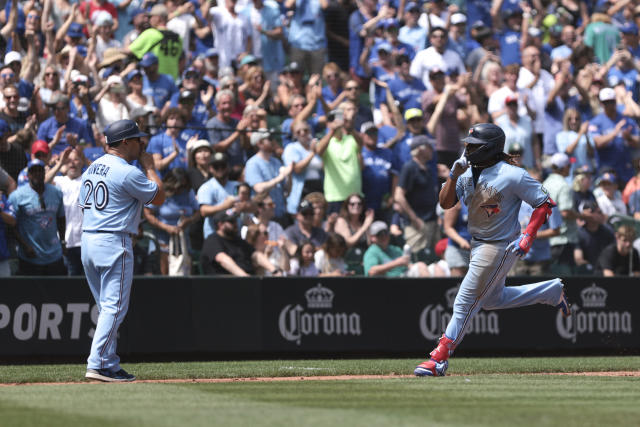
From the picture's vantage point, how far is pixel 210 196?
1471 centimetres

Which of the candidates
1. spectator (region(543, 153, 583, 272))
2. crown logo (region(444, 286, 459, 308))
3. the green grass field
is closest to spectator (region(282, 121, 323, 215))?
crown logo (region(444, 286, 459, 308))

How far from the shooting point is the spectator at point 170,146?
50.0ft

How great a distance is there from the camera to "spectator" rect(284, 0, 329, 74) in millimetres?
19531

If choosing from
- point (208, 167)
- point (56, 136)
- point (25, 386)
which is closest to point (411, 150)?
point (208, 167)

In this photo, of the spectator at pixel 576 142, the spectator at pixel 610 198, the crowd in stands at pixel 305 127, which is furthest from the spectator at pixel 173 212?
the spectator at pixel 576 142

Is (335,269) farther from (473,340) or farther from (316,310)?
(473,340)

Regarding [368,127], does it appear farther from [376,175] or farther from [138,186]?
[138,186]

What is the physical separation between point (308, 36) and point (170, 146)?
4918mm

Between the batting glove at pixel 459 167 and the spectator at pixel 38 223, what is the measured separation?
548 cm

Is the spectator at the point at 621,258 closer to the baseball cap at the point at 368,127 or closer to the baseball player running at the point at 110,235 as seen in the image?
the baseball cap at the point at 368,127

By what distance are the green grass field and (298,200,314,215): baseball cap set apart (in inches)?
144

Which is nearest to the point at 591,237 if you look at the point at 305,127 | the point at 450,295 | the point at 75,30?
the point at 450,295

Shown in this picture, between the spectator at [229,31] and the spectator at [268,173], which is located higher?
the spectator at [229,31]

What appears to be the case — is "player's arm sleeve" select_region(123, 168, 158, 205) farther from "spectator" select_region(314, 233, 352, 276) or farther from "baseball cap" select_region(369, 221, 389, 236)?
"baseball cap" select_region(369, 221, 389, 236)
